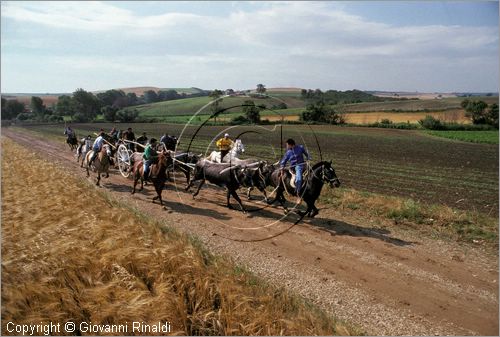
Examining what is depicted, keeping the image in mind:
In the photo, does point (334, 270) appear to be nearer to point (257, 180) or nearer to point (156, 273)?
point (156, 273)

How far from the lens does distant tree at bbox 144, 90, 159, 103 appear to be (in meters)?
41.2

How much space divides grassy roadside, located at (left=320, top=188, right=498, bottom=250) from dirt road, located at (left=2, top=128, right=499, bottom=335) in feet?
2.46

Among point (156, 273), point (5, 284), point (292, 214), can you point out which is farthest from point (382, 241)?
point (5, 284)

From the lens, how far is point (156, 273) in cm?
599

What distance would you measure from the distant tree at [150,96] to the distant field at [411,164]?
7.07 meters

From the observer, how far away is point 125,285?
545 centimetres

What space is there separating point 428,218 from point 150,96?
1441 inches

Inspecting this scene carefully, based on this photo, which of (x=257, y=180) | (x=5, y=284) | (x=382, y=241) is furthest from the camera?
(x=257, y=180)

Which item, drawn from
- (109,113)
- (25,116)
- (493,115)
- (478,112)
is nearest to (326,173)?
(109,113)

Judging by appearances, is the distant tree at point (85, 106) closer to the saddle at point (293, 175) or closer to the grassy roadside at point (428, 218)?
the saddle at point (293, 175)

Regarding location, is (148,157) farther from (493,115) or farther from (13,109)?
(13,109)

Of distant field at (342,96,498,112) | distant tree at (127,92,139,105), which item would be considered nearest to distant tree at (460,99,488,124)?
distant field at (342,96,498,112)

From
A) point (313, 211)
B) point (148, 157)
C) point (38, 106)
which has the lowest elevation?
point (313, 211)

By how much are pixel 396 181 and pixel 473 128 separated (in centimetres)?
5279
